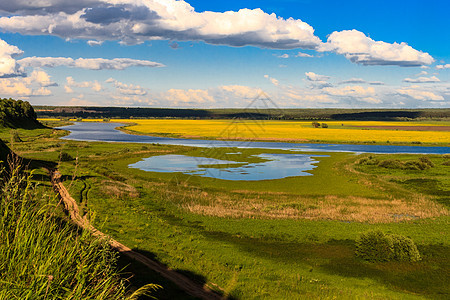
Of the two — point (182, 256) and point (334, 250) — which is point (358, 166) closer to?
point (334, 250)

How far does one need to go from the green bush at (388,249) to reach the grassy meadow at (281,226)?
419mm

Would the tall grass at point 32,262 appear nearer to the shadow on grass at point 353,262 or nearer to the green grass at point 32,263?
the green grass at point 32,263

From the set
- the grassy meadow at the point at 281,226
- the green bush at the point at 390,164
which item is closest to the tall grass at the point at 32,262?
the grassy meadow at the point at 281,226

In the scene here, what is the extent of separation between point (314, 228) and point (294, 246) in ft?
13.4

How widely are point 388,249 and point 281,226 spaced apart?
777 cm

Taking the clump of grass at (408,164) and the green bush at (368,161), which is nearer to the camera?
the clump of grass at (408,164)

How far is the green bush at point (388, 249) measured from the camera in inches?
826

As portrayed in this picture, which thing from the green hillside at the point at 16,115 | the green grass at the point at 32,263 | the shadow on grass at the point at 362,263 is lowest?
the shadow on grass at the point at 362,263

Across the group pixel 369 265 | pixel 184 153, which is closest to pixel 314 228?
pixel 369 265

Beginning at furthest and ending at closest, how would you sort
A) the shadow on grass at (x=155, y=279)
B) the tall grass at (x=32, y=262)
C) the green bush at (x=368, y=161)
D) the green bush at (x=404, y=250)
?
1. the green bush at (x=368, y=161)
2. the green bush at (x=404, y=250)
3. the shadow on grass at (x=155, y=279)
4. the tall grass at (x=32, y=262)

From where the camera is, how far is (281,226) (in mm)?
26859

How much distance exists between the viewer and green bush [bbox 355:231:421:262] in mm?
20984

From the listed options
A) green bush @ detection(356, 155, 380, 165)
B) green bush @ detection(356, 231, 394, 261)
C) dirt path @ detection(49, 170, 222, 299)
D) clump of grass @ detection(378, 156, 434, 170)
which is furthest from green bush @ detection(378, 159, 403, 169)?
dirt path @ detection(49, 170, 222, 299)

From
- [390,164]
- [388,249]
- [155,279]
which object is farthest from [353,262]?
[390,164]
